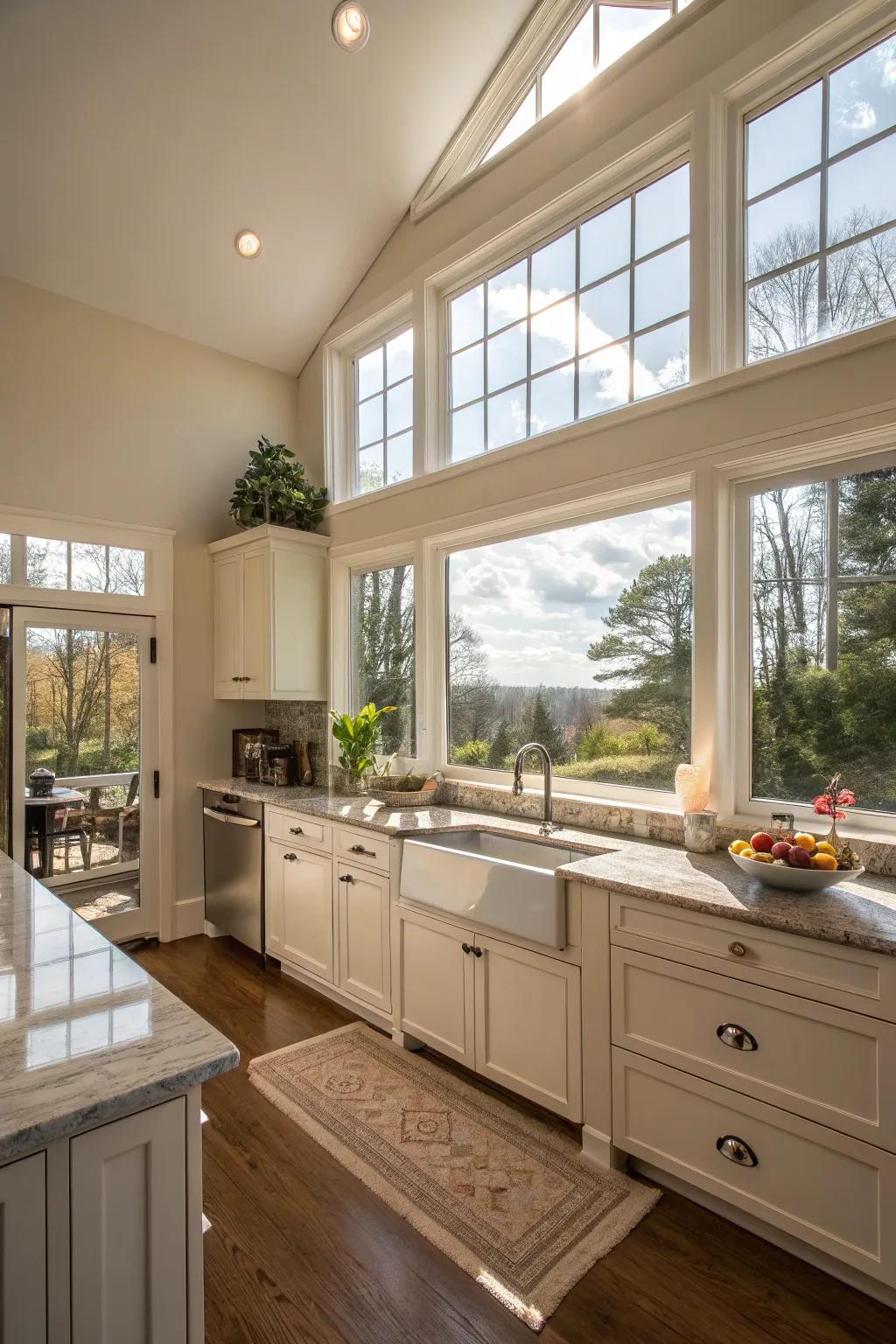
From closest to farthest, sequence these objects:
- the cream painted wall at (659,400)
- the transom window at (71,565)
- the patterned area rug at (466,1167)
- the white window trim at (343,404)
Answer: the patterned area rug at (466,1167)
the cream painted wall at (659,400)
the transom window at (71,565)
the white window trim at (343,404)

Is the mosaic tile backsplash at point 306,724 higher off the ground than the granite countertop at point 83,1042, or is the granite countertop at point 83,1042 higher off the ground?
the mosaic tile backsplash at point 306,724

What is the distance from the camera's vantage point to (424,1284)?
1798 millimetres

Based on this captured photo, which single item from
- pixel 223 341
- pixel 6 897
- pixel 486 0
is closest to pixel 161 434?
pixel 223 341

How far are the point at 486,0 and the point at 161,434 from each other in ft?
8.67

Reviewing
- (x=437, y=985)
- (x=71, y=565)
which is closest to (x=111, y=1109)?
(x=437, y=985)

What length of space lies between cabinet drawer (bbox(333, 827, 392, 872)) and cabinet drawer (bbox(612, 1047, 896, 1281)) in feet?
3.89

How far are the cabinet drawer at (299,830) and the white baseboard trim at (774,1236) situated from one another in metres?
1.75

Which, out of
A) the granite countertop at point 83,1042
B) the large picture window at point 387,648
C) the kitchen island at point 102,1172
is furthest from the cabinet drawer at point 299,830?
the kitchen island at point 102,1172

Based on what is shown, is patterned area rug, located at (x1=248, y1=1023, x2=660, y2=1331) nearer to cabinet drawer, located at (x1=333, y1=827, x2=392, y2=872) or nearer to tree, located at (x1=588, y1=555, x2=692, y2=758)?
cabinet drawer, located at (x1=333, y1=827, x2=392, y2=872)

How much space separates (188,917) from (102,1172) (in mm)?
3614

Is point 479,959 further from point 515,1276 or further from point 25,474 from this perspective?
point 25,474

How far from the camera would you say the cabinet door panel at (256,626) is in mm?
4148

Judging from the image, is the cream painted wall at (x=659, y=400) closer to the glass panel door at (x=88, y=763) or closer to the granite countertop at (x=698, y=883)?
the granite countertop at (x=698, y=883)

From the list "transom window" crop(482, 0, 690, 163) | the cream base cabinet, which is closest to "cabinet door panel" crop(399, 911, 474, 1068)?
the cream base cabinet
